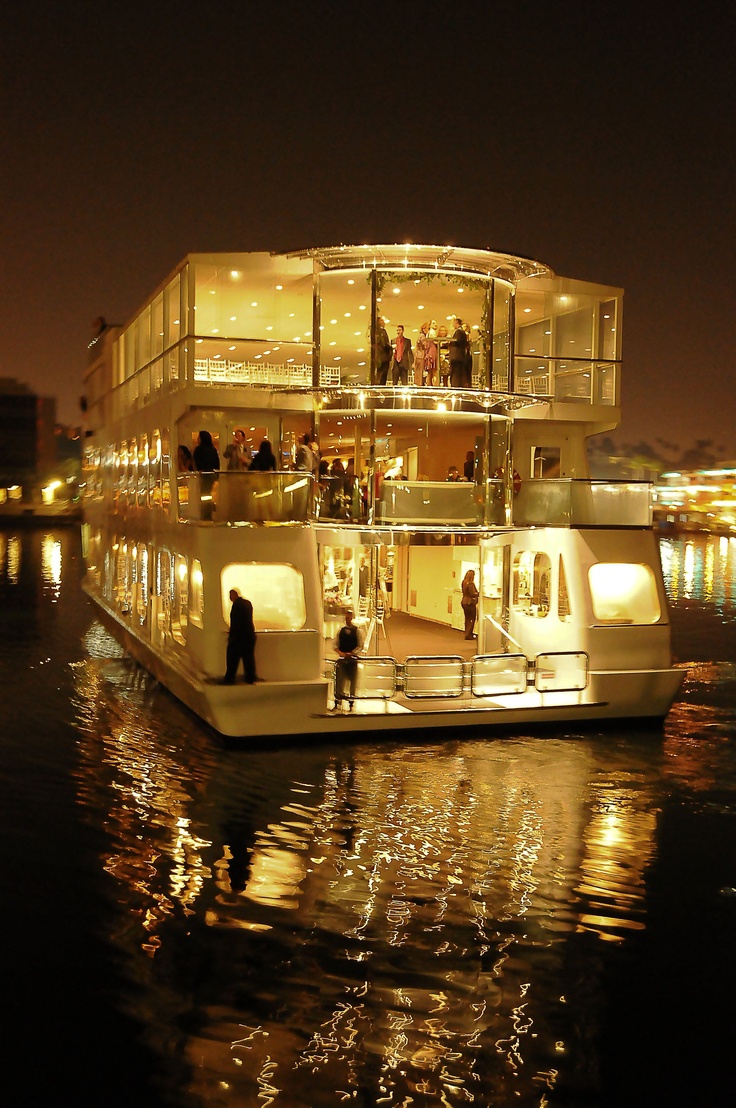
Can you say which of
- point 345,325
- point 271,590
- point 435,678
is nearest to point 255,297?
point 345,325

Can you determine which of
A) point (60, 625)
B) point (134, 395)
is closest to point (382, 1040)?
point (134, 395)

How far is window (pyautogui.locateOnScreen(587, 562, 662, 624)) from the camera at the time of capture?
19594 mm

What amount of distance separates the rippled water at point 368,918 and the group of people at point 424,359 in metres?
6.85

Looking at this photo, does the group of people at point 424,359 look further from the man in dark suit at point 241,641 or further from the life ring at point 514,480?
the man in dark suit at point 241,641

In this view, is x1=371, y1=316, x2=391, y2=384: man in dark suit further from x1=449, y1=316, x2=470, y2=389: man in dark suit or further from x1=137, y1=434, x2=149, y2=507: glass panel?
x1=137, y1=434, x2=149, y2=507: glass panel

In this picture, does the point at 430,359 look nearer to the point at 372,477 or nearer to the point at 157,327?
the point at 372,477

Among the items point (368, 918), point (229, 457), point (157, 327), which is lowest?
point (368, 918)

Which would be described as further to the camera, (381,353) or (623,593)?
(623,593)

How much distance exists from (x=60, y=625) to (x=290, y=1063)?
28.3 meters

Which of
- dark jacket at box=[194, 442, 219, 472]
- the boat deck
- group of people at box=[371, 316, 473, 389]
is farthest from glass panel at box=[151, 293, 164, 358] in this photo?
the boat deck

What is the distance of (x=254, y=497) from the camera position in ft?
58.3

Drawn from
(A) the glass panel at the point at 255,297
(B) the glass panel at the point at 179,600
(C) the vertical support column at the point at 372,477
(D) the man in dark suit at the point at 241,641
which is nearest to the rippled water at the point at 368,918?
(D) the man in dark suit at the point at 241,641

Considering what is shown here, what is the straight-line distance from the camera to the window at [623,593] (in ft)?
64.3

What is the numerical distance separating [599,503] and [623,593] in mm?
1823
